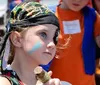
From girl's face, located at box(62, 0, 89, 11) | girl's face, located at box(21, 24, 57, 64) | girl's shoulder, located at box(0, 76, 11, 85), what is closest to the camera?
girl's shoulder, located at box(0, 76, 11, 85)

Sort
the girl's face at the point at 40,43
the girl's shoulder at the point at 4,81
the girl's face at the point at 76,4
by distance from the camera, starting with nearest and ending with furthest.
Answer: the girl's shoulder at the point at 4,81, the girl's face at the point at 40,43, the girl's face at the point at 76,4

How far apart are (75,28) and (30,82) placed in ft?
2.40

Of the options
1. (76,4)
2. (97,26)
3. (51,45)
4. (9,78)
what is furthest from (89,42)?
(9,78)

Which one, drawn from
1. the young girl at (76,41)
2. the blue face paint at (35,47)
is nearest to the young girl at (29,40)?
the blue face paint at (35,47)

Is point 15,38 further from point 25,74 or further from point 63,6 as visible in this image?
point 63,6

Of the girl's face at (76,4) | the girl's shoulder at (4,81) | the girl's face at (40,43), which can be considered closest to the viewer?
the girl's shoulder at (4,81)

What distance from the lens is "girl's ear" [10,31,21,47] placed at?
3.67 feet

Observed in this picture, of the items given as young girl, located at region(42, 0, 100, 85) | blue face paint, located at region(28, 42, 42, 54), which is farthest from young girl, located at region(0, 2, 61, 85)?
young girl, located at region(42, 0, 100, 85)

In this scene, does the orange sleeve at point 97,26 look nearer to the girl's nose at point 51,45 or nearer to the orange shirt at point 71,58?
the orange shirt at point 71,58

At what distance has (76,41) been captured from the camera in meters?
1.78

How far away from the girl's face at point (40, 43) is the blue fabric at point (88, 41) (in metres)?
0.71

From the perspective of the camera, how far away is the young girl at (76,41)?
1774 millimetres

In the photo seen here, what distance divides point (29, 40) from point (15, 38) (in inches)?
2.4

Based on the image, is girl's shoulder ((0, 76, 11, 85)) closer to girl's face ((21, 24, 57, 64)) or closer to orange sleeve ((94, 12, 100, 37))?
girl's face ((21, 24, 57, 64))
